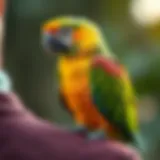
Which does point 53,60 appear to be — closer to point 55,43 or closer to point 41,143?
point 55,43

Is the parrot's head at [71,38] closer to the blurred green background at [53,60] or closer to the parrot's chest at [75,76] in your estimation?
the parrot's chest at [75,76]

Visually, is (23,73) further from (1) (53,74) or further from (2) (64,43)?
(2) (64,43)

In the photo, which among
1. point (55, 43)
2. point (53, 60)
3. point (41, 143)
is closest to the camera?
point (41, 143)

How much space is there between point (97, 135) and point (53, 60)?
0.26 meters

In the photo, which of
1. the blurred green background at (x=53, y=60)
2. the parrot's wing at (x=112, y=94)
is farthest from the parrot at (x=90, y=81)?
the blurred green background at (x=53, y=60)

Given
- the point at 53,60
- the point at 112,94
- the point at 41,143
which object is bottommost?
the point at 41,143

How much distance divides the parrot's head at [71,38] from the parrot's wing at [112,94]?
0.05ft

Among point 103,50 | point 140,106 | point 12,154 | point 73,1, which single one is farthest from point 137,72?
point 12,154

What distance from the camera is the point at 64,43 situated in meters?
0.53

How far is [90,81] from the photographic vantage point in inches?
21.1

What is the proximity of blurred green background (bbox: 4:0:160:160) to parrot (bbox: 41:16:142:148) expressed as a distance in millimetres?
169

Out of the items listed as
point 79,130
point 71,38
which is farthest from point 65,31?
point 79,130

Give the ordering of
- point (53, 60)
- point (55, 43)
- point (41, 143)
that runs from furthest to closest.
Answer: point (53, 60)
point (55, 43)
point (41, 143)

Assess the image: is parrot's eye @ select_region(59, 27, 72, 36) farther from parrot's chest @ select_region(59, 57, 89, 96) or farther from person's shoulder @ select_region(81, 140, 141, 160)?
person's shoulder @ select_region(81, 140, 141, 160)
